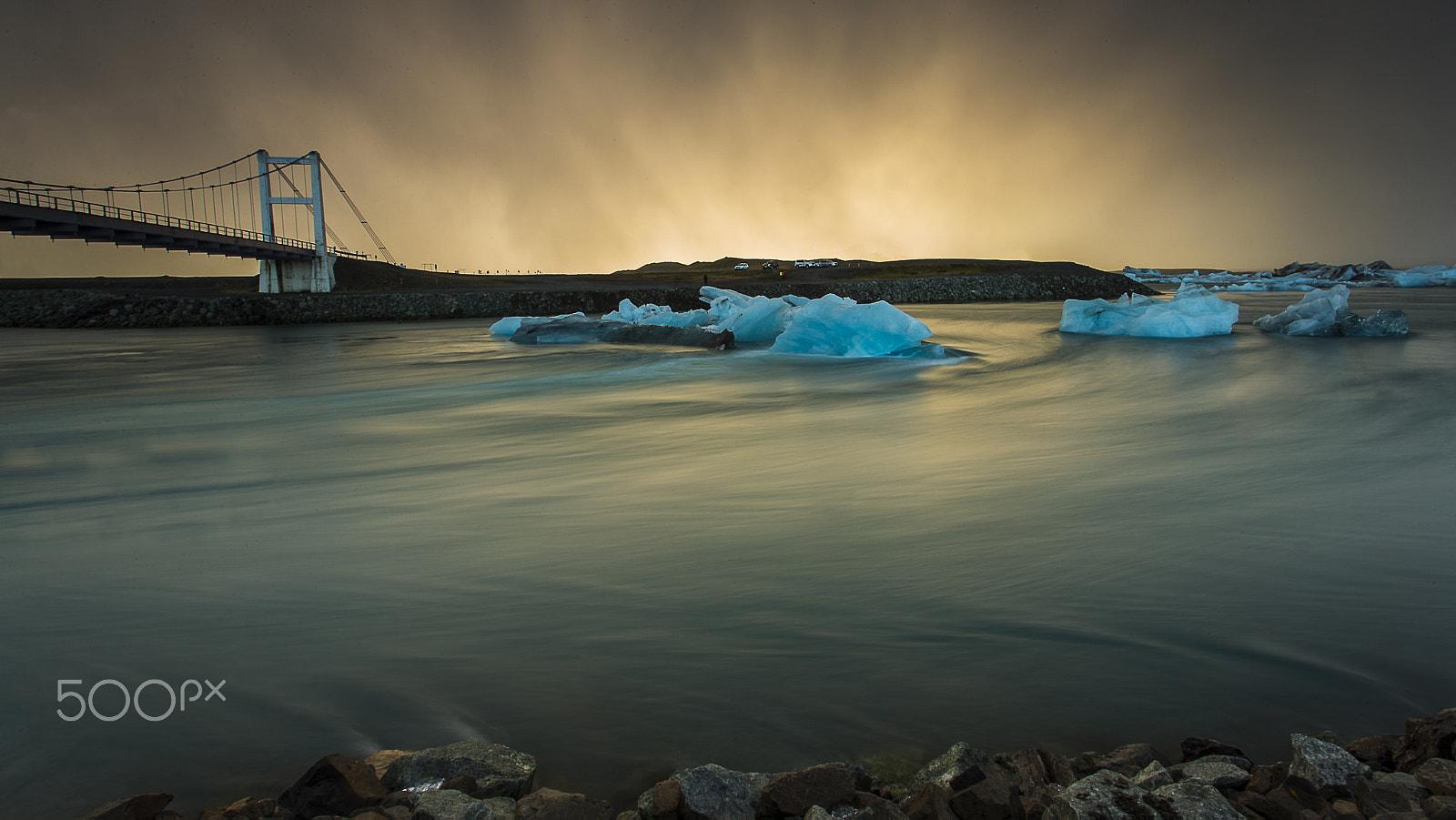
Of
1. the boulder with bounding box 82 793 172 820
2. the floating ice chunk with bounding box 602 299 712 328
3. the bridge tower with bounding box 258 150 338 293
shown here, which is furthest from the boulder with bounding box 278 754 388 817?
the bridge tower with bounding box 258 150 338 293

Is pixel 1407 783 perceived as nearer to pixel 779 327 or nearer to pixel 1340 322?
pixel 779 327

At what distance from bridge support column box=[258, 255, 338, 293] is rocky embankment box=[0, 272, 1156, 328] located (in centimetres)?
620

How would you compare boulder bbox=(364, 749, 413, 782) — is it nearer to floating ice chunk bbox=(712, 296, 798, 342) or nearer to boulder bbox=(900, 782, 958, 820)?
boulder bbox=(900, 782, 958, 820)

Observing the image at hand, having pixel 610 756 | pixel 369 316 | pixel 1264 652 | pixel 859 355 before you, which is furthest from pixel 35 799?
pixel 369 316

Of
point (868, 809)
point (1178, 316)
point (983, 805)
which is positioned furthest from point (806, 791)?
point (1178, 316)

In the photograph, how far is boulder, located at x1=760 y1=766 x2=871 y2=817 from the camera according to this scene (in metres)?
1.68

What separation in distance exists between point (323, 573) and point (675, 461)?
2908mm

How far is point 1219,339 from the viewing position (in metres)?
16.1

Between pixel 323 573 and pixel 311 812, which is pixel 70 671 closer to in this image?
pixel 323 573

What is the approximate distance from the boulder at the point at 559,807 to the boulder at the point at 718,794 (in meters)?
0.17

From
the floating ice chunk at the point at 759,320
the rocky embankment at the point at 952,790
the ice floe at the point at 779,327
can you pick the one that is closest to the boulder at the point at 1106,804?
the rocky embankment at the point at 952,790

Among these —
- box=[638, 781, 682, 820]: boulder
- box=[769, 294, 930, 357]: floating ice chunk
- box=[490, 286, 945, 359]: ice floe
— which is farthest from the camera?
box=[490, 286, 945, 359]: ice floe

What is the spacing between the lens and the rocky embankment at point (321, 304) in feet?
96.2

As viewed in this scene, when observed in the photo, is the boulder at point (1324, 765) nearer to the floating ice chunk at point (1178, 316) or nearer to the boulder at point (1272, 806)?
the boulder at point (1272, 806)
